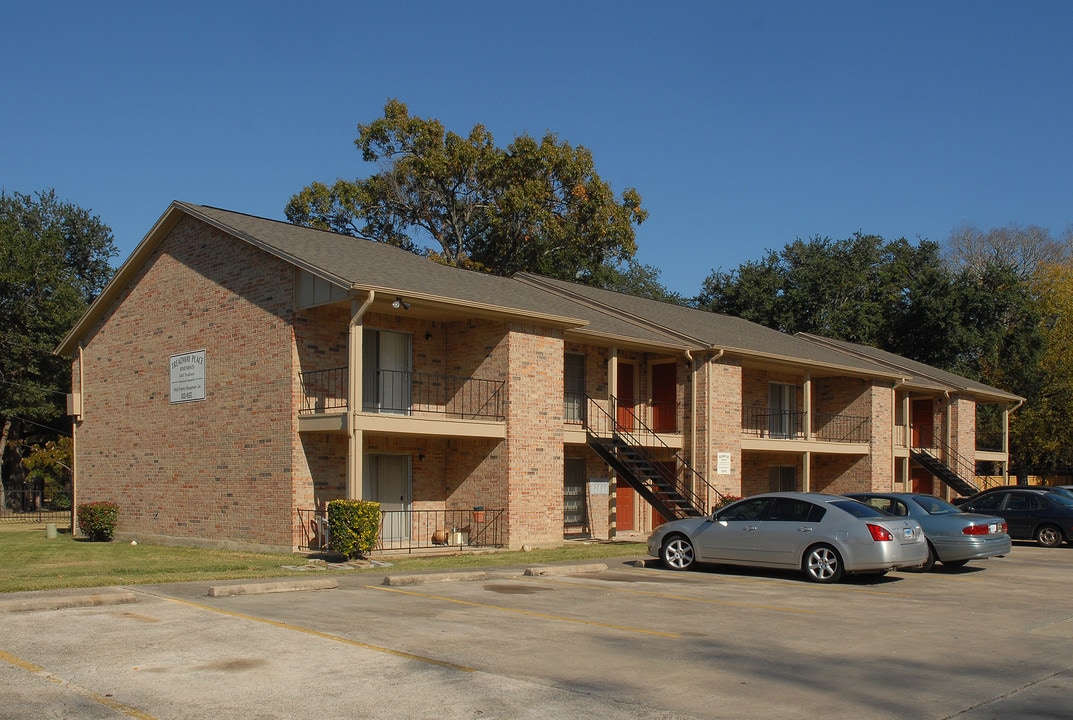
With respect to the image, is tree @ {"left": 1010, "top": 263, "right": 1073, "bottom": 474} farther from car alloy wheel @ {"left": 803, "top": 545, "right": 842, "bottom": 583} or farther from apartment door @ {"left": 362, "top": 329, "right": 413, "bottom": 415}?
car alloy wheel @ {"left": 803, "top": 545, "right": 842, "bottom": 583}

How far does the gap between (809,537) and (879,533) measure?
40.7 inches

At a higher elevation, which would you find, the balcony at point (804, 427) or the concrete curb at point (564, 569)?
the balcony at point (804, 427)

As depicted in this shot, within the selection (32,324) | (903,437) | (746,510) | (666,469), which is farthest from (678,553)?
(32,324)

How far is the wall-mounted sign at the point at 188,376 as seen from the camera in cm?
2335

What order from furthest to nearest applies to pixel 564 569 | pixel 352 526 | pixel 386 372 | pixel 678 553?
pixel 386 372 < pixel 352 526 < pixel 678 553 < pixel 564 569

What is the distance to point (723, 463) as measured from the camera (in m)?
27.9

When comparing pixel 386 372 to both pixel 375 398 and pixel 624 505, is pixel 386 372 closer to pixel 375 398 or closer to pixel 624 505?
pixel 375 398

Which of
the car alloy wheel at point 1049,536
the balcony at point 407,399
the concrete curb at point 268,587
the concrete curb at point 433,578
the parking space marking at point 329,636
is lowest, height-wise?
the car alloy wheel at point 1049,536

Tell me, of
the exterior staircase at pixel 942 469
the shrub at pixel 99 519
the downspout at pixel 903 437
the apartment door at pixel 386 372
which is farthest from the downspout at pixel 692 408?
the shrub at pixel 99 519

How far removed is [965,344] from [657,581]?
140ft

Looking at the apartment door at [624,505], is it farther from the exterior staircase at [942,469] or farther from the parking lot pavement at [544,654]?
the exterior staircase at [942,469]

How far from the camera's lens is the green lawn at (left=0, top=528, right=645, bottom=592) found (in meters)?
15.1

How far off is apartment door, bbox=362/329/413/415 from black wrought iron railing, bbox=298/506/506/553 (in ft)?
7.92

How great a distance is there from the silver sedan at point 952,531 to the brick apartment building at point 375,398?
734 centimetres
